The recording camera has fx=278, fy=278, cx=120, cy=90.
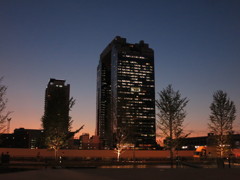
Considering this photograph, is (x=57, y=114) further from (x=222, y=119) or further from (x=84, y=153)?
(x=222, y=119)

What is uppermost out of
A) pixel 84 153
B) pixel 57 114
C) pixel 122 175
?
pixel 57 114

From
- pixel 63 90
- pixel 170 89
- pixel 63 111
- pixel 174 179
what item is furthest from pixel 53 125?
pixel 174 179

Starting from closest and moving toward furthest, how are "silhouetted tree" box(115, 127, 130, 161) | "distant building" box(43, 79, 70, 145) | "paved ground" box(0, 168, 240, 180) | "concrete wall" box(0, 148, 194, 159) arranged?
"paved ground" box(0, 168, 240, 180), "distant building" box(43, 79, 70, 145), "concrete wall" box(0, 148, 194, 159), "silhouetted tree" box(115, 127, 130, 161)

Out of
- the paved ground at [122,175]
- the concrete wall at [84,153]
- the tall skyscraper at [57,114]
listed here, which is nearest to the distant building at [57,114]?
the tall skyscraper at [57,114]

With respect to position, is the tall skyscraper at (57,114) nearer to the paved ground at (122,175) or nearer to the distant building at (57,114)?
the distant building at (57,114)

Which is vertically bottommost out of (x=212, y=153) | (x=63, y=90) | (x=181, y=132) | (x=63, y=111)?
(x=212, y=153)

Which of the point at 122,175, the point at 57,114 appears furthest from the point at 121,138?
the point at 122,175

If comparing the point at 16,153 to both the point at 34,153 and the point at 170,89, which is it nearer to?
the point at 34,153

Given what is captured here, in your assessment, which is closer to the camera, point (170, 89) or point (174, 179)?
point (174, 179)

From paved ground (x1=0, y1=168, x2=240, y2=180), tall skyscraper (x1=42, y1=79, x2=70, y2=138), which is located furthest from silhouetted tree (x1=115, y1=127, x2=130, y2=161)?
paved ground (x1=0, y1=168, x2=240, y2=180)

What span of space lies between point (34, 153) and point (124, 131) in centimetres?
1886

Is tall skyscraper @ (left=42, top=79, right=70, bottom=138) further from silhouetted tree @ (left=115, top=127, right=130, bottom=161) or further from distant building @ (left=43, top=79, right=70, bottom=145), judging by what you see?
silhouetted tree @ (left=115, top=127, right=130, bottom=161)

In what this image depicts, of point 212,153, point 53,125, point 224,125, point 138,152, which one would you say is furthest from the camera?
point 212,153

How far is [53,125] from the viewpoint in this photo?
47281mm
